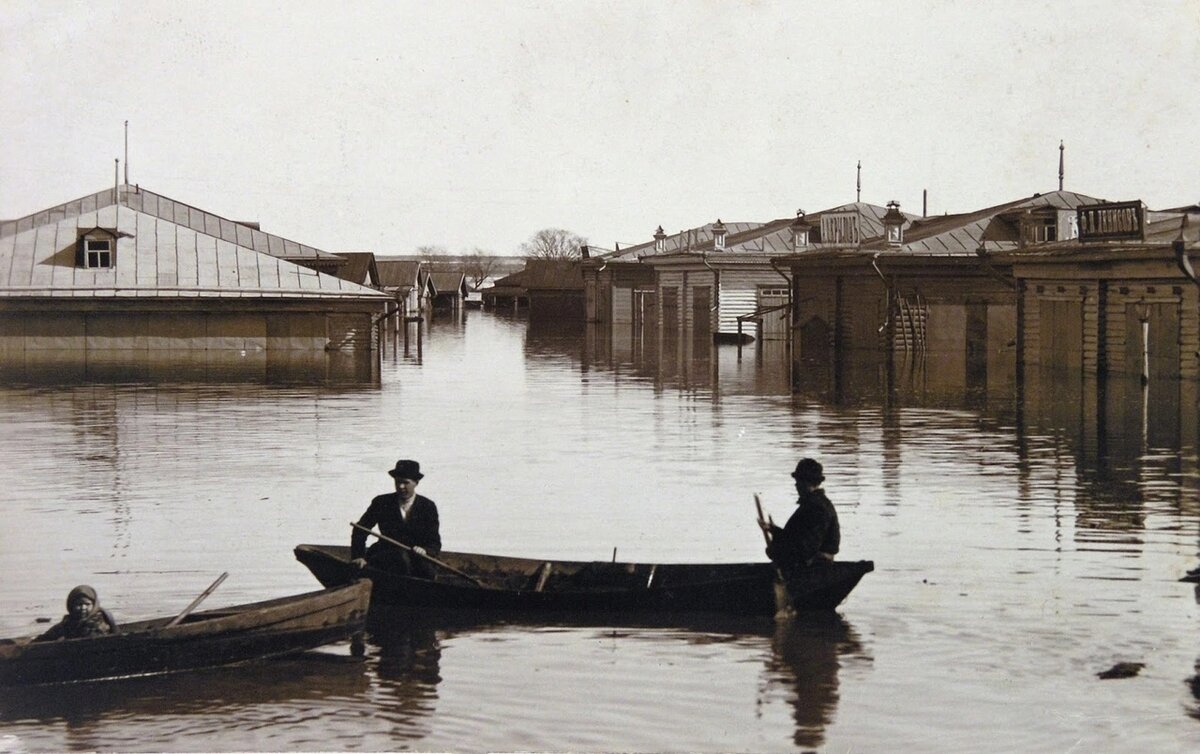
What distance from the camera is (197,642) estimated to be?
11094 mm

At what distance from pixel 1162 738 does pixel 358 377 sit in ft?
116

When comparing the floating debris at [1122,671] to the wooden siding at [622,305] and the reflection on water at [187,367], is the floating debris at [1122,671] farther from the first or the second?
the wooden siding at [622,305]

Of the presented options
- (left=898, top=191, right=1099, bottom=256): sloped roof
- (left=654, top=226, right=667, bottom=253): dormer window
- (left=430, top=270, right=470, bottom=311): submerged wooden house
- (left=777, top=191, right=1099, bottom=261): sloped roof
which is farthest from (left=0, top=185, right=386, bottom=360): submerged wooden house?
(left=430, top=270, right=470, bottom=311): submerged wooden house

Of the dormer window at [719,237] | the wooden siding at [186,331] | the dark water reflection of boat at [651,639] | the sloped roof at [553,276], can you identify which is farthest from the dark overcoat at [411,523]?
the sloped roof at [553,276]

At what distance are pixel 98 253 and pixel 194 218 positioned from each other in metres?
18.6

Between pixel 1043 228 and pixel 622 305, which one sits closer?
pixel 1043 228

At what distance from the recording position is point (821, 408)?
3284 cm

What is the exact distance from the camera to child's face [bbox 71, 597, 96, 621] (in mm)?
10727

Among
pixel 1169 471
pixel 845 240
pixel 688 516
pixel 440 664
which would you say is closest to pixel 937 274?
pixel 845 240

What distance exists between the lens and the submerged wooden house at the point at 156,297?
180ft

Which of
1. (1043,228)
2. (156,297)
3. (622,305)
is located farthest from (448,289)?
(1043,228)

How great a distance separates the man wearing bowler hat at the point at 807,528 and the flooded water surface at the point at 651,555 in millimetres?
521

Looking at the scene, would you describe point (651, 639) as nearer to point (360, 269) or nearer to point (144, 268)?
point (144, 268)

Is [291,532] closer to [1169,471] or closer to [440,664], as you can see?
[440,664]
